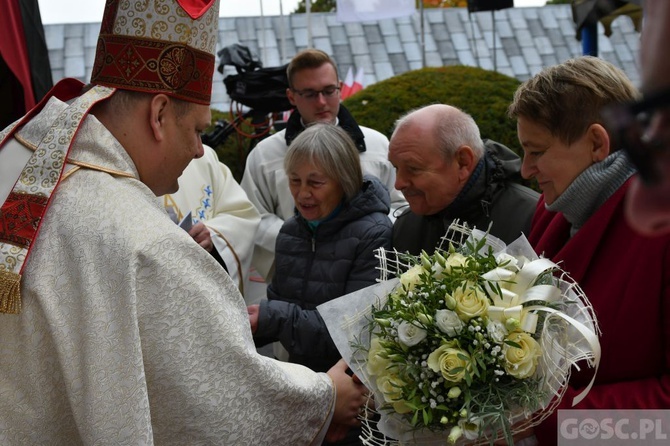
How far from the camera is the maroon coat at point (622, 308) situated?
2.30 meters

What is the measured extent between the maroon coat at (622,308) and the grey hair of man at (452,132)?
3.31ft

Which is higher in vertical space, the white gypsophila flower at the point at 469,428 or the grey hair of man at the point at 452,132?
the grey hair of man at the point at 452,132

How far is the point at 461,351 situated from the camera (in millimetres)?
2203

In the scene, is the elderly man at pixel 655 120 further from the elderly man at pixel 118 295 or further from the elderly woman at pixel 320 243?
the elderly woman at pixel 320 243

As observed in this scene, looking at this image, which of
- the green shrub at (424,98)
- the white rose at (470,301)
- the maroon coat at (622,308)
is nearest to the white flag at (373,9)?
the green shrub at (424,98)

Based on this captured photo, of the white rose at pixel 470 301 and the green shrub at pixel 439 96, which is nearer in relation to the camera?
the white rose at pixel 470 301

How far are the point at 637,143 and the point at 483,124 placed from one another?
653cm

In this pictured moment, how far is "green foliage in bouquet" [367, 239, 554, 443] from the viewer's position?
2.18 meters

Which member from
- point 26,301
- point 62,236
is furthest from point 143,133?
point 26,301

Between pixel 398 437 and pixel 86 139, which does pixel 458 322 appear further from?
pixel 86 139

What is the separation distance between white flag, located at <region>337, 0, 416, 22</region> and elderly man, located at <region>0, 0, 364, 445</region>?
763 cm

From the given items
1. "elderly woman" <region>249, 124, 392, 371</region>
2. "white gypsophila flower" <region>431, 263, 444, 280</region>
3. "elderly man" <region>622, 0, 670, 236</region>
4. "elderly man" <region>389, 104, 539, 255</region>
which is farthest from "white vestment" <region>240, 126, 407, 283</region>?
"elderly man" <region>622, 0, 670, 236</region>

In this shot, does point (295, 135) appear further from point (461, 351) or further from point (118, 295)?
point (461, 351)

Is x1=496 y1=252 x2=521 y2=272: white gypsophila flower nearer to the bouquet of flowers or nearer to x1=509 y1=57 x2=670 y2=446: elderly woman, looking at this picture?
the bouquet of flowers
